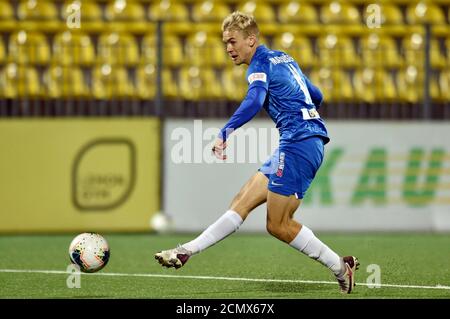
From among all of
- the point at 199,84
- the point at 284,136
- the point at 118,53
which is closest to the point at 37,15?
the point at 118,53

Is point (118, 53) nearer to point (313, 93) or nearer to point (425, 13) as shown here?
point (425, 13)

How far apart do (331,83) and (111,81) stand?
3.06 m

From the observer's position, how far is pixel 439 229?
1312 cm

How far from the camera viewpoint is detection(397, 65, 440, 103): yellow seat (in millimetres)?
13969

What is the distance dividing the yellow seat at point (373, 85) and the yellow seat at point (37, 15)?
4529mm

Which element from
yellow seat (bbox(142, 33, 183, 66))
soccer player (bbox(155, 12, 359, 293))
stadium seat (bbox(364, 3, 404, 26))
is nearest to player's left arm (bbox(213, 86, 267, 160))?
soccer player (bbox(155, 12, 359, 293))

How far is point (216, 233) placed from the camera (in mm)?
7625

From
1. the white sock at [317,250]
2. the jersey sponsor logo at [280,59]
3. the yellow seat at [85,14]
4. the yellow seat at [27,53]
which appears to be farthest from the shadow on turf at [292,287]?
the yellow seat at [85,14]

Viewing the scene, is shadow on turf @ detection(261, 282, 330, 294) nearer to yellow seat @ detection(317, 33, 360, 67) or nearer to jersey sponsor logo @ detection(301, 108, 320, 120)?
jersey sponsor logo @ detection(301, 108, 320, 120)

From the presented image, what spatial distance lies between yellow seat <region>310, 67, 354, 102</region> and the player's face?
669 cm

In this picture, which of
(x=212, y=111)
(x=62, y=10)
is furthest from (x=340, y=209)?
(x=62, y=10)

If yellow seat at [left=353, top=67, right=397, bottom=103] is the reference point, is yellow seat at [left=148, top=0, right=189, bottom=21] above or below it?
above

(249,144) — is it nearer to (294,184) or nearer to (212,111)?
(212,111)

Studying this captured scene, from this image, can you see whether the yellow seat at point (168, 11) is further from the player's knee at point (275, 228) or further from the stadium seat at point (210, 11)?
the player's knee at point (275, 228)
